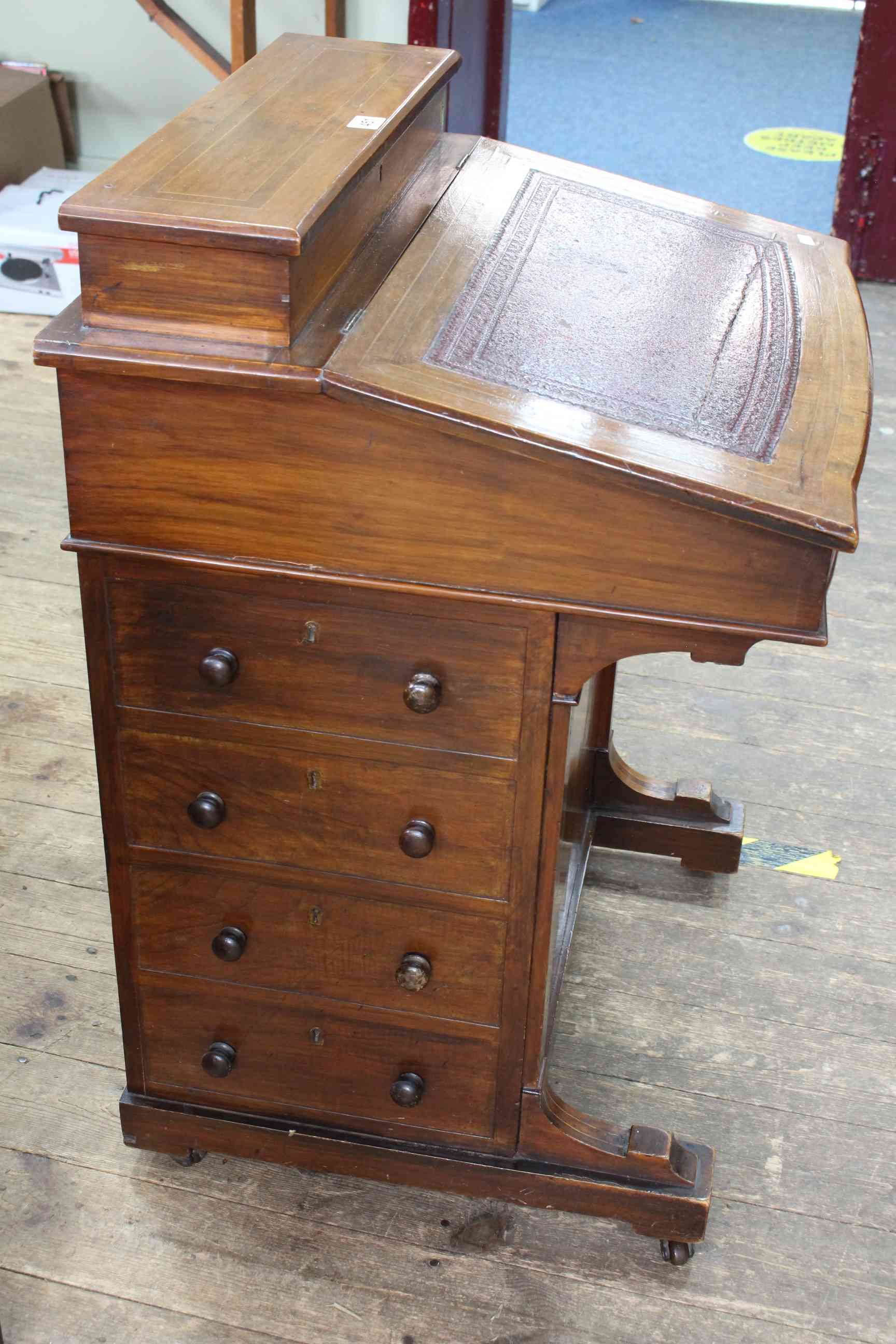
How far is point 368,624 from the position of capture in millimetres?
1448

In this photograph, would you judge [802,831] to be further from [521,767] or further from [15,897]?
[15,897]

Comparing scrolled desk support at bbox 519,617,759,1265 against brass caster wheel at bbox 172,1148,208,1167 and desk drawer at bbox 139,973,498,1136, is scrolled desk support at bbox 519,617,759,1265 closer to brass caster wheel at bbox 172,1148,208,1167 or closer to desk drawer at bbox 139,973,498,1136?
desk drawer at bbox 139,973,498,1136

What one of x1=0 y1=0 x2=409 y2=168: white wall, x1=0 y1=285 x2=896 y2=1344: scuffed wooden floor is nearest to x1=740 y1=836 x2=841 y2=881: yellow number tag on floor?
x1=0 y1=285 x2=896 y2=1344: scuffed wooden floor

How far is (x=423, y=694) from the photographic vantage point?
1429 millimetres

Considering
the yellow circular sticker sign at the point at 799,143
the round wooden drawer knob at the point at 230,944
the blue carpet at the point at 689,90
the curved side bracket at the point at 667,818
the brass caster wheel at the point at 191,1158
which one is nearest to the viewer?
the round wooden drawer knob at the point at 230,944

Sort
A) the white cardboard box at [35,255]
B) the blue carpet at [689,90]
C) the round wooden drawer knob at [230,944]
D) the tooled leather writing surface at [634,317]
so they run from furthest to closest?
the blue carpet at [689,90]
the white cardboard box at [35,255]
the round wooden drawer knob at [230,944]
the tooled leather writing surface at [634,317]

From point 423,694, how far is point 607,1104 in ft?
2.57

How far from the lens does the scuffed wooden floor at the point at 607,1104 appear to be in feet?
5.45

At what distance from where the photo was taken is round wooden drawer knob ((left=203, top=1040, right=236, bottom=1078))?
5.64ft

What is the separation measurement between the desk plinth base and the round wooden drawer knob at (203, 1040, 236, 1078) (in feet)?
0.31

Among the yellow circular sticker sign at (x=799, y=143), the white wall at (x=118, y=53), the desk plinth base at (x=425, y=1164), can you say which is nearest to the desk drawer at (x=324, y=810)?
the desk plinth base at (x=425, y=1164)

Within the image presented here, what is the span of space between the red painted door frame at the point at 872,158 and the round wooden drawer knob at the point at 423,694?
3.45m

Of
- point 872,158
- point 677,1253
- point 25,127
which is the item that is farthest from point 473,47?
point 677,1253

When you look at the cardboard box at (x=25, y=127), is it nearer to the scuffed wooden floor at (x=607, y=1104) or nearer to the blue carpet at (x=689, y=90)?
the blue carpet at (x=689, y=90)
